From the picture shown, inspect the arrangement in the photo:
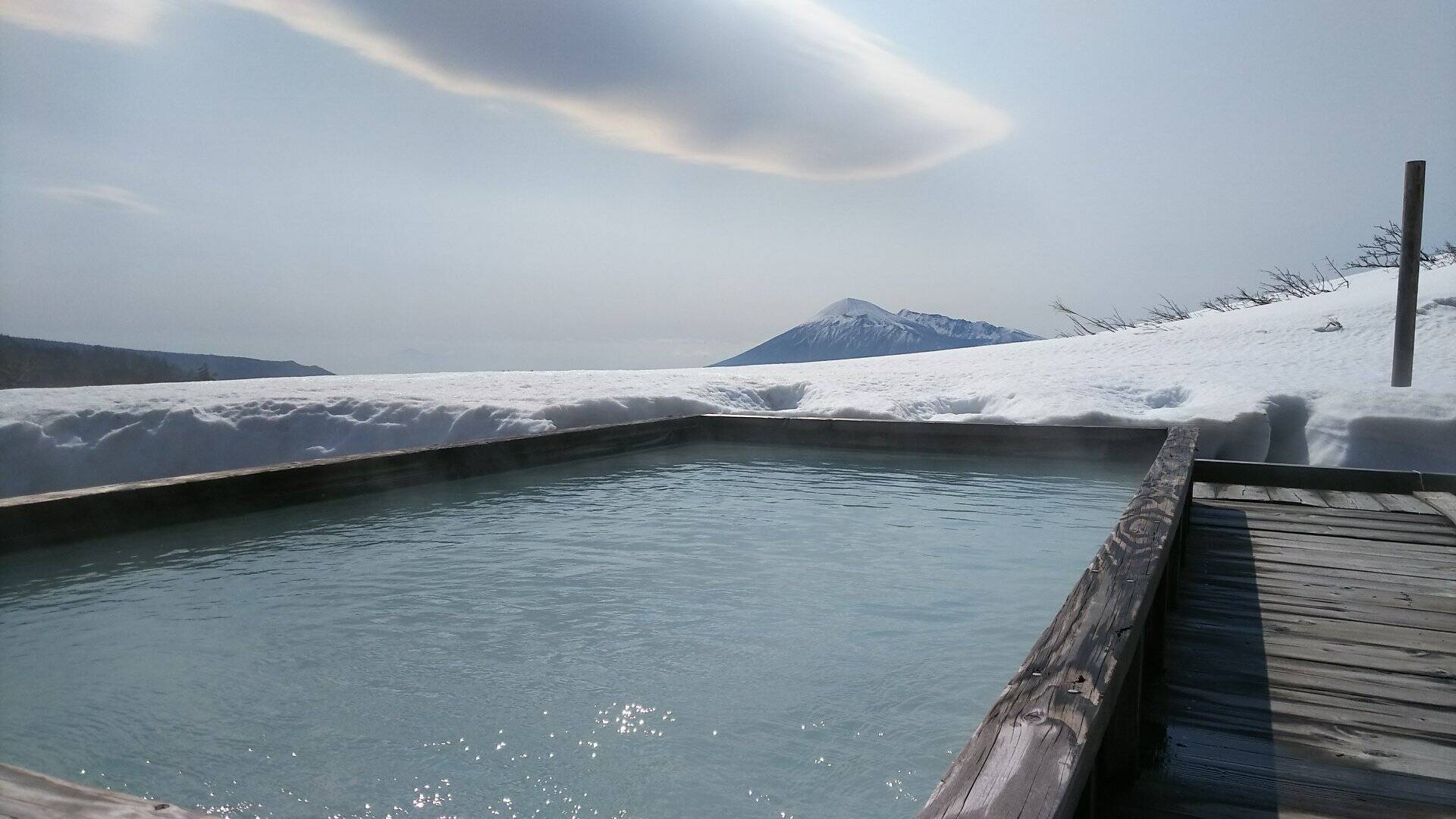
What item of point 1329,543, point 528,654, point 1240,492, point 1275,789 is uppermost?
point 1240,492

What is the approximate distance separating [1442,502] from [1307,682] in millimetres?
2375

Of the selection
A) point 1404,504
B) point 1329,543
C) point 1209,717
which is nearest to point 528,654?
point 1209,717

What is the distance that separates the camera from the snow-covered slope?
5.08 m

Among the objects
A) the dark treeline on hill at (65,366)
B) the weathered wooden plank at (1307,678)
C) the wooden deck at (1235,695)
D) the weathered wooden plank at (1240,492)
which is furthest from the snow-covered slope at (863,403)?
the dark treeline on hill at (65,366)

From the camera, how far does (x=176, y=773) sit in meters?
1.66

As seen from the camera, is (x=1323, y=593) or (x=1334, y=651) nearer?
(x=1334, y=651)

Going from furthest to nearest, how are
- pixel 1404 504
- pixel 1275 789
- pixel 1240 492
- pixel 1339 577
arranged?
pixel 1240 492, pixel 1404 504, pixel 1339 577, pixel 1275 789

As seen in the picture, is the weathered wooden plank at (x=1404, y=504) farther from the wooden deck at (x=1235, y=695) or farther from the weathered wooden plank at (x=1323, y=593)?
the weathered wooden plank at (x=1323, y=593)

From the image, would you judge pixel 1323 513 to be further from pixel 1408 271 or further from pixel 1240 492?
pixel 1408 271

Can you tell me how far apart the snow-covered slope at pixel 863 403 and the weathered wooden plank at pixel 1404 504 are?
4.67 ft

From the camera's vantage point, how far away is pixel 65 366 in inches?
915

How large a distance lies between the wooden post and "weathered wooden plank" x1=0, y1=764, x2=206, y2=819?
7.96 m

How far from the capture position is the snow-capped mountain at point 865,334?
123188 mm

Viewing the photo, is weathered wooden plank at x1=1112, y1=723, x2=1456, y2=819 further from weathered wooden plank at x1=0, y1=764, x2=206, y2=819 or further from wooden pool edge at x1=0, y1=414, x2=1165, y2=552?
wooden pool edge at x1=0, y1=414, x2=1165, y2=552
